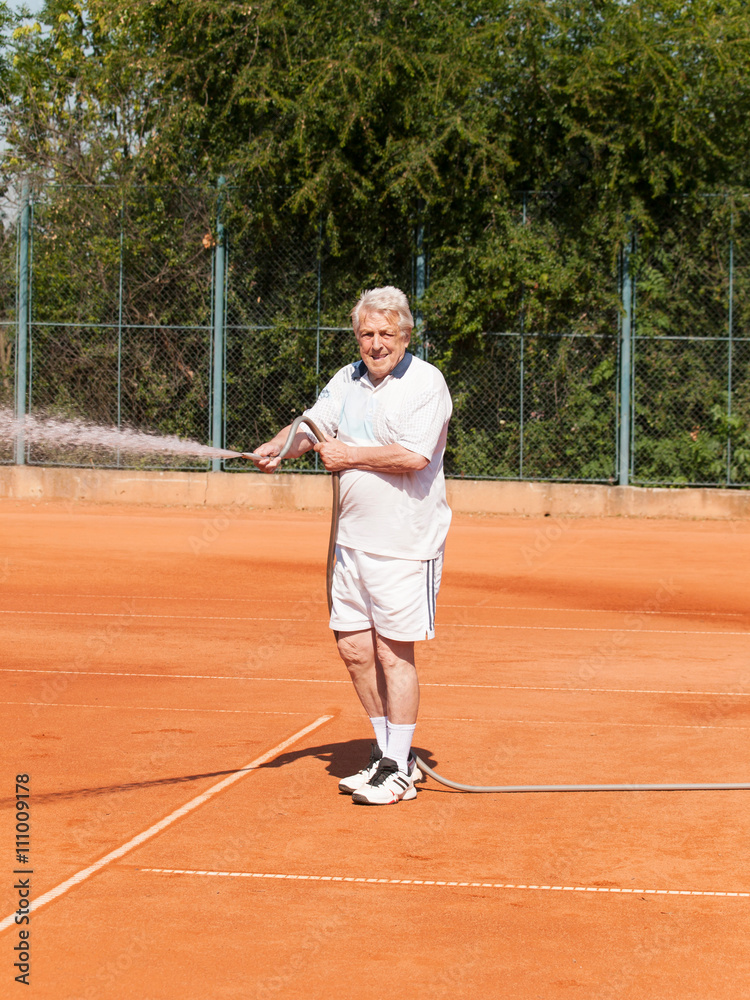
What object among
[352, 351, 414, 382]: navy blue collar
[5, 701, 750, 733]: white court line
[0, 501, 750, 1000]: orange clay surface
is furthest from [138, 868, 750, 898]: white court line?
[5, 701, 750, 733]: white court line

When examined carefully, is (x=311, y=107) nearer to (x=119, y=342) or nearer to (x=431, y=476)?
(x=119, y=342)

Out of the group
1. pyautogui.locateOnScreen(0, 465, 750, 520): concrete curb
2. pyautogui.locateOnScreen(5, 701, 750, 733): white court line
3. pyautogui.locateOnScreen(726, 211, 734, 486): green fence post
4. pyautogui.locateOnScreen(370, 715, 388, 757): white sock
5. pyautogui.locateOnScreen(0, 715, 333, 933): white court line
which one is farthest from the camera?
pyautogui.locateOnScreen(726, 211, 734, 486): green fence post

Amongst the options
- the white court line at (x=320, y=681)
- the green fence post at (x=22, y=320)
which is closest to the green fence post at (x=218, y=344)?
the green fence post at (x=22, y=320)

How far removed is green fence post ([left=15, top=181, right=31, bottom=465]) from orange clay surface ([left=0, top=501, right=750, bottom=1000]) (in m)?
9.02

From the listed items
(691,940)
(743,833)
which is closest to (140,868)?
(691,940)

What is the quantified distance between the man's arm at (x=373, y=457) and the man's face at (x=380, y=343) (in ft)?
1.17

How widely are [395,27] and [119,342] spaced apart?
652 centimetres

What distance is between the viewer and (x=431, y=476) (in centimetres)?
534

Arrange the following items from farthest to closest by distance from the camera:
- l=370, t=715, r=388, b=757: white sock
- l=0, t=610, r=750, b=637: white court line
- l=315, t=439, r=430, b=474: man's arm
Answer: l=0, t=610, r=750, b=637: white court line, l=370, t=715, r=388, b=757: white sock, l=315, t=439, r=430, b=474: man's arm

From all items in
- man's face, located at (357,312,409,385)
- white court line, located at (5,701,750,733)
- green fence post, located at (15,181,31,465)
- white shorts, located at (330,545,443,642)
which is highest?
green fence post, located at (15,181,31,465)

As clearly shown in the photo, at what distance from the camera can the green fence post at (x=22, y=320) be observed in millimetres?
20062

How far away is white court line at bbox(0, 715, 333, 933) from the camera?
407cm

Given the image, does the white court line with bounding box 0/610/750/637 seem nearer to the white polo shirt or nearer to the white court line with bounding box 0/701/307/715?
the white court line with bounding box 0/701/307/715

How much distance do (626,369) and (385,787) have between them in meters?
14.8
